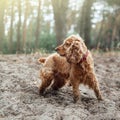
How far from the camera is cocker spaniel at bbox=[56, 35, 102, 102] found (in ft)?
22.6

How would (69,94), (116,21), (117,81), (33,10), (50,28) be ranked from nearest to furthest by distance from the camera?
(69,94), (117,81), (116,21), (33,10), (50,28)

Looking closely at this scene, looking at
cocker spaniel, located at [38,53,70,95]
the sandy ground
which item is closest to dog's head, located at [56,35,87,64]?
cocker spaniel, located at [38,53,70,95]

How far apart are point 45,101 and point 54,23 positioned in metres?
16.1

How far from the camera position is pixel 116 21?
34062 millimetres

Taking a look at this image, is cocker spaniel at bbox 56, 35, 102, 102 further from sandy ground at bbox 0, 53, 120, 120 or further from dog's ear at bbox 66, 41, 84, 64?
sandy ground at bbox 0, 53, 120, 120

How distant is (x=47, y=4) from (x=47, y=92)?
27.0 meters

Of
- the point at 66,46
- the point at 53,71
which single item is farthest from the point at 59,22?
the point at 66,46

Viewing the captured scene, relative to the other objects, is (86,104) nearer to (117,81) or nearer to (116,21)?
(117,81)

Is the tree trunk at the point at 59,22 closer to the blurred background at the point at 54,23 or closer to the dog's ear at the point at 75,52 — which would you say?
the blurred background at the point at 54,23

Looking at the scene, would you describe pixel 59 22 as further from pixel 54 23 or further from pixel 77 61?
pixel 77 61

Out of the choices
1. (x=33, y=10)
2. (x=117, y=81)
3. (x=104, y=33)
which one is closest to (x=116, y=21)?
(x=104, y=33)

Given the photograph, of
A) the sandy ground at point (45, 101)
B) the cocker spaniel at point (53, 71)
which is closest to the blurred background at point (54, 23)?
the sandy ground at point (45, 101)

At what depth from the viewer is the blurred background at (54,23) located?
1948 centimetres

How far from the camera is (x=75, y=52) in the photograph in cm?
687
